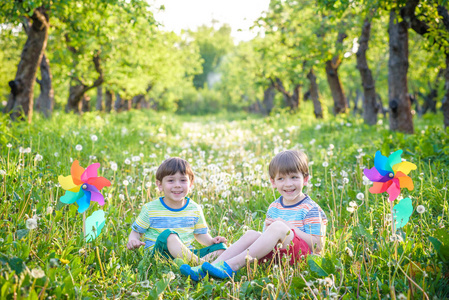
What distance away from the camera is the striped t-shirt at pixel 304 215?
119 inches

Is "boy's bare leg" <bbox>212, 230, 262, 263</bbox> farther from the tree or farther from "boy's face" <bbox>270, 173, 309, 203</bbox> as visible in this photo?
the tree

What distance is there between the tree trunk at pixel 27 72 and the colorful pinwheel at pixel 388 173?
717 cm

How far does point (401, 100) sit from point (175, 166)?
6.64 m

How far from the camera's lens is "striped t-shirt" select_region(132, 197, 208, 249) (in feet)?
11.0

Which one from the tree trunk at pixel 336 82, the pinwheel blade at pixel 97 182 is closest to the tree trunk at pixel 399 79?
the tree trunk at pixel 336 82

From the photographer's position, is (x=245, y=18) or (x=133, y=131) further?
(x=245, y=18)

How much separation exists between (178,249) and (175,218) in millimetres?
329

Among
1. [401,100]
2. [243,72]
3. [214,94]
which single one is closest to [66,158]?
[401,100]

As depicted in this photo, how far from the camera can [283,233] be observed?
2869mm

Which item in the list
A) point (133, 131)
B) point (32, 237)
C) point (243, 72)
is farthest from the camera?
point (243, 72)

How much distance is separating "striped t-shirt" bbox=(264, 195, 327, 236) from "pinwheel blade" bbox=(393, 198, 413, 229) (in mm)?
572

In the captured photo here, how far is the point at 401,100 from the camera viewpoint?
8.29 meters

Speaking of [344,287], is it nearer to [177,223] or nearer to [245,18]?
[177,223]

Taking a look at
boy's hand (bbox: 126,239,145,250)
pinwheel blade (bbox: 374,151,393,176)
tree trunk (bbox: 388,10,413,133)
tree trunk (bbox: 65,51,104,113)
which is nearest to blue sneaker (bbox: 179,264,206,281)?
boy's hand (bbox: 126,239,145,250)
